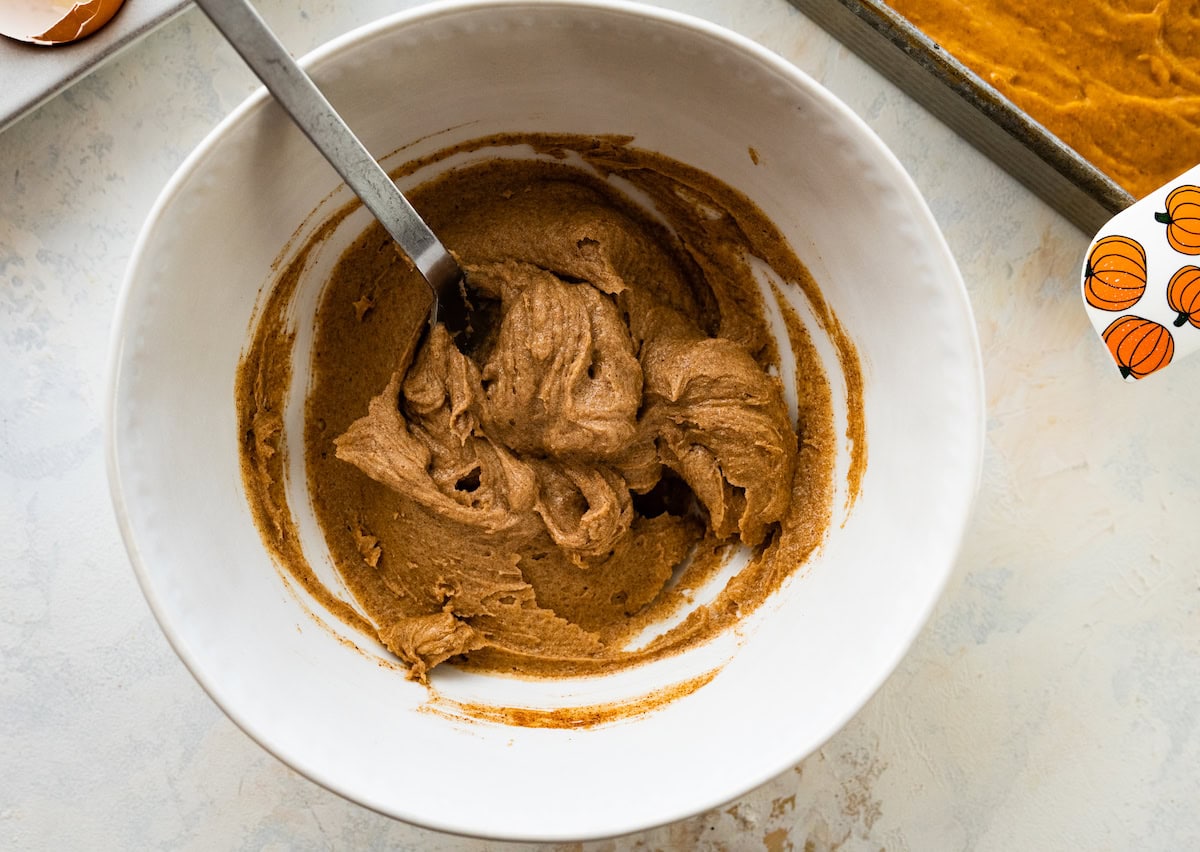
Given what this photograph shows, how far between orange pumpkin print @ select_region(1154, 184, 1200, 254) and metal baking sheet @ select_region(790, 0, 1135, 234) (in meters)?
0.10

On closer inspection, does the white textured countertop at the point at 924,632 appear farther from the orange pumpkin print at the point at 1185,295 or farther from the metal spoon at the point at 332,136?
the metal spoon at the point at 332,136

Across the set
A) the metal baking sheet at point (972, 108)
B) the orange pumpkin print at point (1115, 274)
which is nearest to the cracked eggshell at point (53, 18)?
the metal baking sheet at point (972, 108)

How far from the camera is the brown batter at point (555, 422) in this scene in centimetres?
164

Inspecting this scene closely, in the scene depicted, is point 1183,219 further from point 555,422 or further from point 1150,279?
point 555,422

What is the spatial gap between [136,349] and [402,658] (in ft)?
2.40

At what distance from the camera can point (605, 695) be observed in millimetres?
1659

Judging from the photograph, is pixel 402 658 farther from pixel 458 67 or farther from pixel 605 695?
pixel 458 67

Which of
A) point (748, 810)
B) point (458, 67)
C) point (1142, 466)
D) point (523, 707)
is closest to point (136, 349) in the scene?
point (458, 67)

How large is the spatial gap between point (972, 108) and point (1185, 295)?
1.65 feet

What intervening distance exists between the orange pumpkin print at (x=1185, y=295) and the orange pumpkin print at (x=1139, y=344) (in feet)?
0.13

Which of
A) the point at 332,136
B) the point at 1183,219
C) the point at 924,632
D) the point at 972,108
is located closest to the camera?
the point at 332,136

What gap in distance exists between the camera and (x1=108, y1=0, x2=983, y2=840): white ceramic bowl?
133 cm

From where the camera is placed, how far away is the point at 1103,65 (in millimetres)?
1826

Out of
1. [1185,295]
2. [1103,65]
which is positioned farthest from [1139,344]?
[1103,65]
